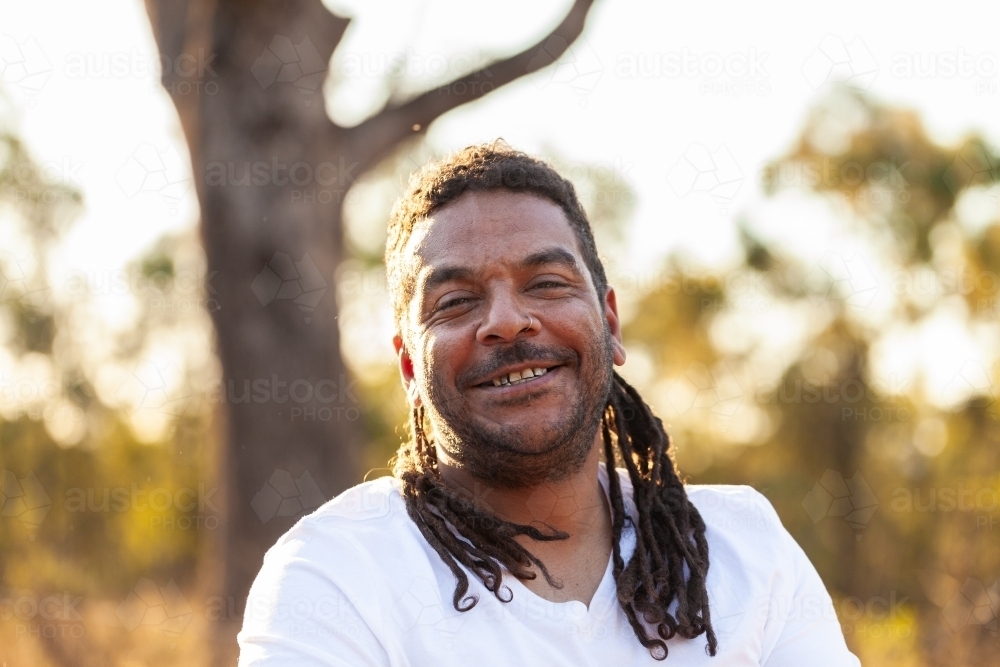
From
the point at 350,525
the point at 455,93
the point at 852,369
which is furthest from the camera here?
the point at 852,369

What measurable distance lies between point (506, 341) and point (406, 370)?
0.46m

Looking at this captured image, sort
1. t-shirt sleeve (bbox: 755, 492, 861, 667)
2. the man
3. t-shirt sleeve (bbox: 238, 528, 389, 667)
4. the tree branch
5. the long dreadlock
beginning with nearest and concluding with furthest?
t-shirt sleeve (bbox: 238, 528, 389, 667), the man, the long dreadlock, t-shirt sleeve (bbox: 755, 492, 861, 667), the tree branch

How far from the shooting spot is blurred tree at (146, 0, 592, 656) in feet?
18.6

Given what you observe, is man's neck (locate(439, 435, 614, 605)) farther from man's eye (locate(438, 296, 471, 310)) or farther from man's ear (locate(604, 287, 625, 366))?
man's eye (locate(438, 296, 471, 310))

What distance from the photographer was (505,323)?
244cm

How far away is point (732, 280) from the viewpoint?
1652 cm

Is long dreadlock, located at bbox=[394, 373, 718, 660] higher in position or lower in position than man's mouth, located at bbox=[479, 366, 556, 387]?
lower

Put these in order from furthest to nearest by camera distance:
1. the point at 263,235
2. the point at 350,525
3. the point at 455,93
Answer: the point at 455,93, the point at 263,235, the point at 350,525

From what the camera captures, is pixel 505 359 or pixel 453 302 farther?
pixel 453 302

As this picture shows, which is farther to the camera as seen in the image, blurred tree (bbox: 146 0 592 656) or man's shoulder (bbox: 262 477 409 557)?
blurred tree (bbox: 146 0 592 656)

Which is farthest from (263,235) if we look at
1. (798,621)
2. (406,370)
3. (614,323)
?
(798,621)

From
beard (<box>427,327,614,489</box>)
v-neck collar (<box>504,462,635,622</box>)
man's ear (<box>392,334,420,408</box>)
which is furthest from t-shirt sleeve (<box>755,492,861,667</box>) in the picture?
man's ear (<box>392,334,420,408</box>)

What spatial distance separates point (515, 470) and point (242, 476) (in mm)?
3561

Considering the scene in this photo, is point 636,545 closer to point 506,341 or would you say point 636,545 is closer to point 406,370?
point 506,341
